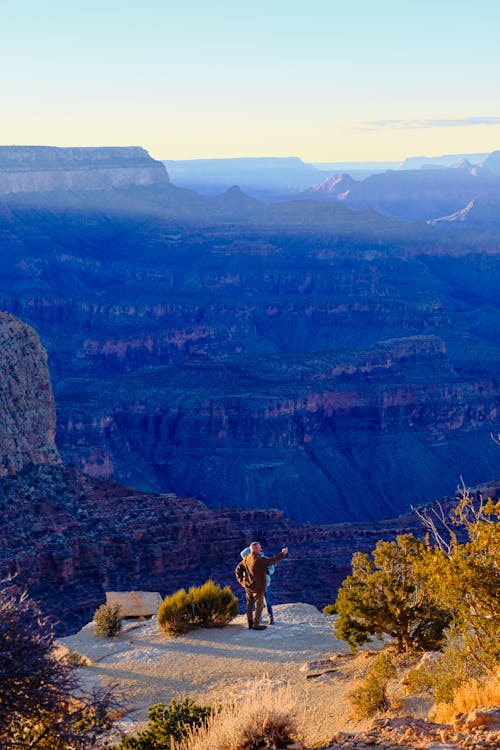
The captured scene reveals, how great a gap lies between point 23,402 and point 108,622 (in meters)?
20.7

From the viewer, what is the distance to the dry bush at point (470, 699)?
1263 centimetres

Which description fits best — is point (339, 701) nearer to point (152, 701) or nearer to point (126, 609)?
point (152, 701)

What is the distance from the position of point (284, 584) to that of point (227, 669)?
24583 millimetres

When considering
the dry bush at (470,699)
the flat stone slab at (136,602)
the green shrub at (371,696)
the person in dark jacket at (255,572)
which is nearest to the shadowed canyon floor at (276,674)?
the green shrub at (371,696)

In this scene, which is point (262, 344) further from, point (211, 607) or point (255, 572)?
point (255, 572)

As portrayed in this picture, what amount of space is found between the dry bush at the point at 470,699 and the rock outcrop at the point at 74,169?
158 m

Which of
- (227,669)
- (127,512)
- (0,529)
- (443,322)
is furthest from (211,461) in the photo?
(227,669)

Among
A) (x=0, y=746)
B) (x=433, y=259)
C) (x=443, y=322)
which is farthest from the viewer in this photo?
(x=433, y=259)

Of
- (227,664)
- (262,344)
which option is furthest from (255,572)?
(262,344)

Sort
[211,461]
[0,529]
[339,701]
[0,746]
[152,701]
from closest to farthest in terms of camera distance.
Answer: [0,746] < [339,701] < [152,701] < [0,529] < [211,461]

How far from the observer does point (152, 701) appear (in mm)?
17484

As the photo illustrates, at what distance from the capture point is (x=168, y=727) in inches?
528

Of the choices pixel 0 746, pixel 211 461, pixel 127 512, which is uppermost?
pixel 0 746

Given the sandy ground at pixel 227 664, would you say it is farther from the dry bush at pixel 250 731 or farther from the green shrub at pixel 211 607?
the dry bush at pixel 250 731
